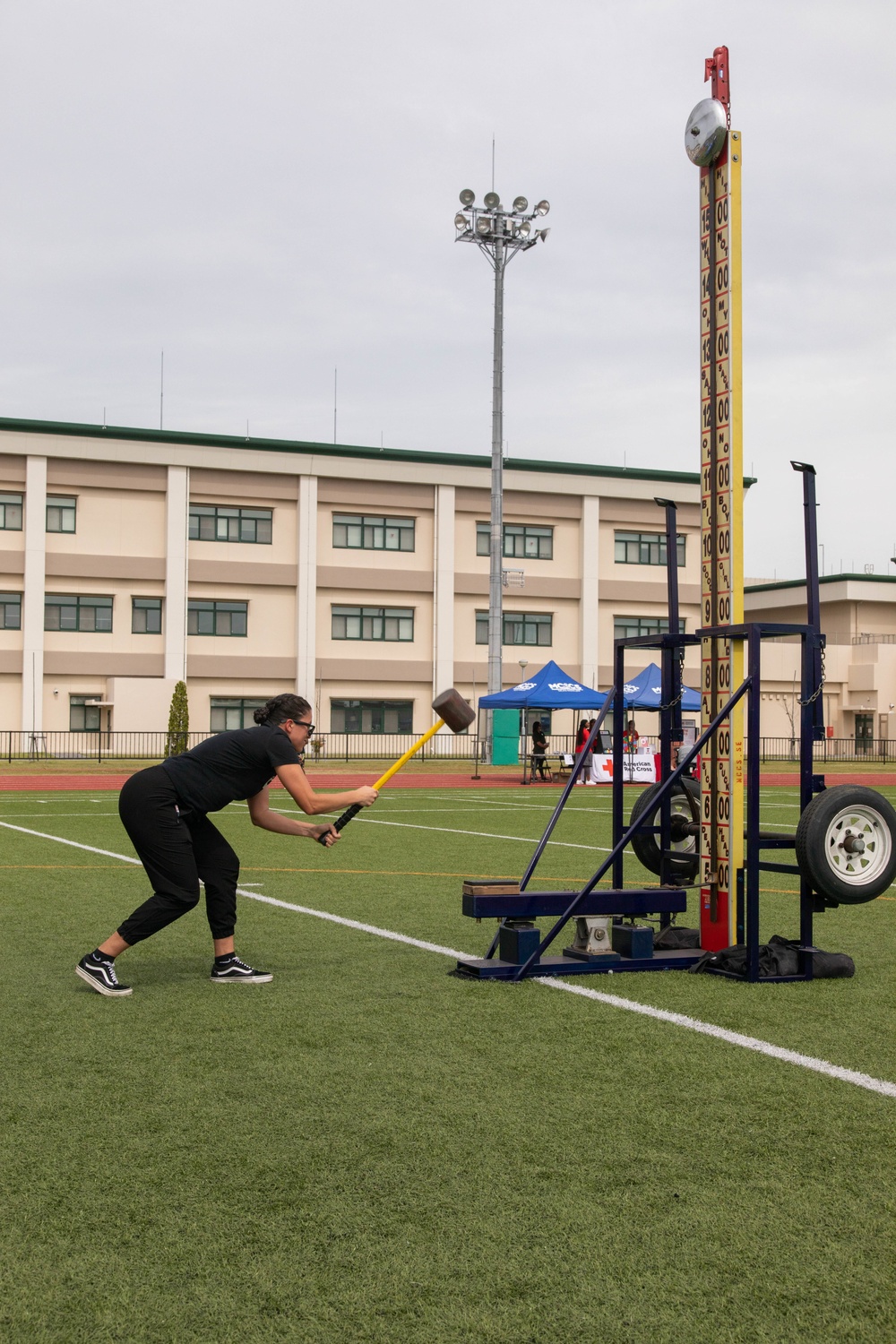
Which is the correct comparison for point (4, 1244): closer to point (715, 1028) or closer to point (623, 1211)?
point (623, 1211)

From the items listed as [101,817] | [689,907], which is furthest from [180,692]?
[689,907]

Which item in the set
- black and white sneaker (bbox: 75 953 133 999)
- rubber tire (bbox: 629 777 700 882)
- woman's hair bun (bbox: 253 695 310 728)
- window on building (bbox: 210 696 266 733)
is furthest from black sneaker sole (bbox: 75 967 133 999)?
window on building (bbox: 210 696 266 733)

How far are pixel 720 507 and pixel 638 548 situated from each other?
5194cm

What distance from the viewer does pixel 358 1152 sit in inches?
183

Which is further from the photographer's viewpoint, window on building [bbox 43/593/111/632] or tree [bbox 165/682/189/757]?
window on building [bbox 43/593/111/632]

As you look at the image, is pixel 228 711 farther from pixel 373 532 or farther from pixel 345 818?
pixel 345 818

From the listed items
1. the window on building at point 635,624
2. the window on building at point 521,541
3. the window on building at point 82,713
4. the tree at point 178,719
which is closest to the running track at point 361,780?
the tree at point 178,719

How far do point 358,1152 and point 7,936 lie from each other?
529 centimetres

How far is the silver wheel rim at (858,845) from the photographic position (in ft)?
24.4

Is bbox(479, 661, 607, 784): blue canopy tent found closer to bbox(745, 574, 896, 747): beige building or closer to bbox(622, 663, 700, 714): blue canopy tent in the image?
bbox(622, 663, 700, 714): blue canopy tent

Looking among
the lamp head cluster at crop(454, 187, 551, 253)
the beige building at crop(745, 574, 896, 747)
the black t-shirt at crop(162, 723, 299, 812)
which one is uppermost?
the lamp head cluster at crop(454, 187, 551, 253)

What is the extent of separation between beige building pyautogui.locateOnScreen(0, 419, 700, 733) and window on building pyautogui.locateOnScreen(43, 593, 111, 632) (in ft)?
0.21

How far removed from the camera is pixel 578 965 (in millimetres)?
7816

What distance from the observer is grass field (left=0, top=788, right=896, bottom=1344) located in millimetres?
3475
